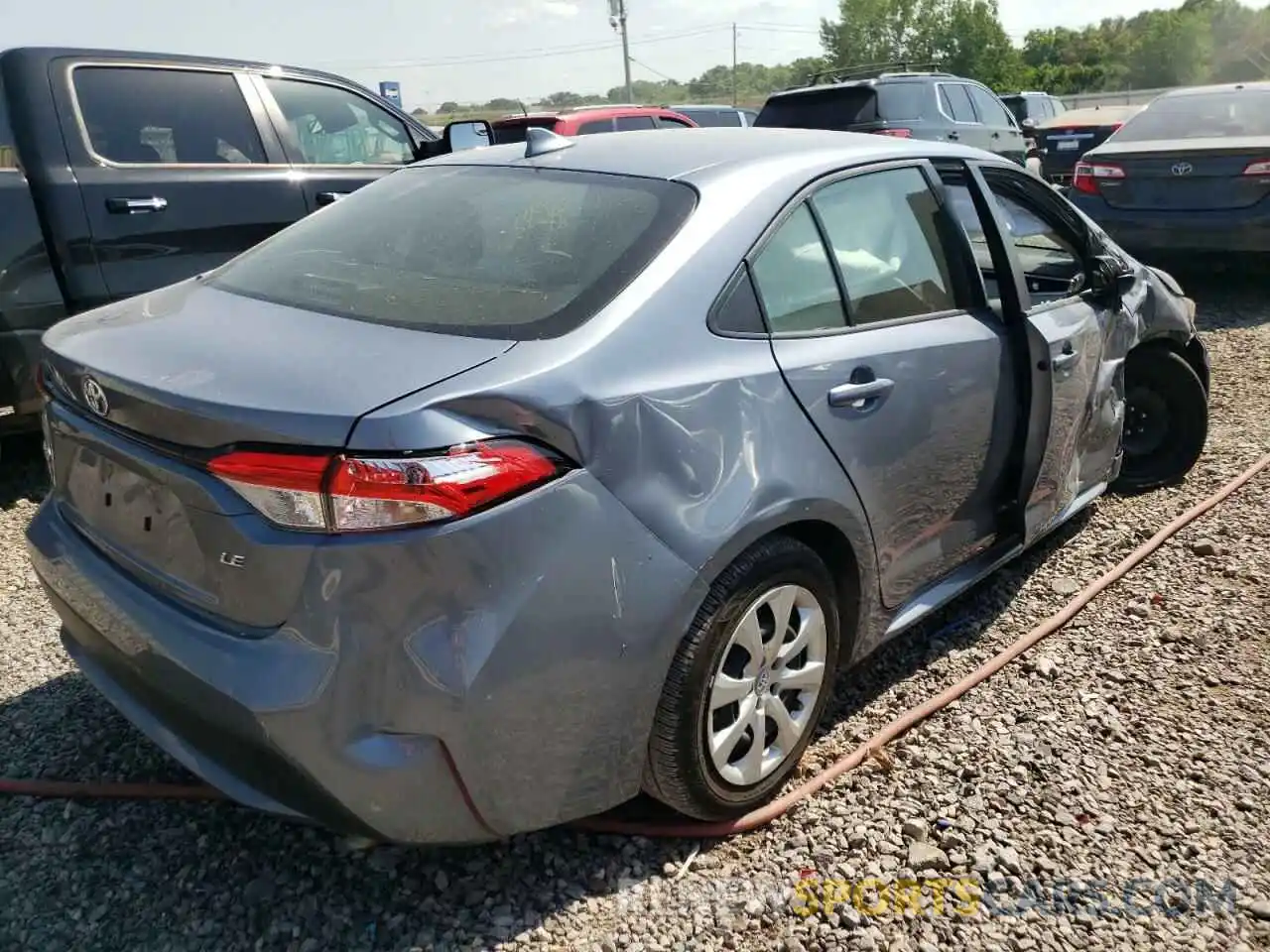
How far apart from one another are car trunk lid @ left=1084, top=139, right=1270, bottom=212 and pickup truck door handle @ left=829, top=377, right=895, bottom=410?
5786mm

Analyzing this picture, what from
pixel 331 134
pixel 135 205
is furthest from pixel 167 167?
pixel 331 134

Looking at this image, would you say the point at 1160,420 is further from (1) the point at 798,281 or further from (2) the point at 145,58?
(2) the point at 145,58

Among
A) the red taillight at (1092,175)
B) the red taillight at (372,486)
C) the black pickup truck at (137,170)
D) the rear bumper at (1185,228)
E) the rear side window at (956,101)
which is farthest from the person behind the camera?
the rear side window at (956,101)

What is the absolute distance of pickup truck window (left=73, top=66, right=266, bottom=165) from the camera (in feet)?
15.2

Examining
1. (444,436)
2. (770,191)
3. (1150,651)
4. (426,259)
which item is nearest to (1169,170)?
(1150,651)

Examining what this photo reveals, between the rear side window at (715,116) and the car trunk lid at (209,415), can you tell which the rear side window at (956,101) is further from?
the car trunk lid at (209,415)

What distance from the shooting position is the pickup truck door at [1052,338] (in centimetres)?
→ 317

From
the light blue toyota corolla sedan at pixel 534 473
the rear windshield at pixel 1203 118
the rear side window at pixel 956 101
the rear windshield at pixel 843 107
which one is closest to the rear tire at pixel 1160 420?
the light blue toyota corolla sedan at pixel 534 473

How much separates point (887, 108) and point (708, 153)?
1001cm

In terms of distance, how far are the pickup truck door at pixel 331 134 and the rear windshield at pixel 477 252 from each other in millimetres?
2654

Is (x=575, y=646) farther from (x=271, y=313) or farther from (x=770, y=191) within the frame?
(x=770, y=191)

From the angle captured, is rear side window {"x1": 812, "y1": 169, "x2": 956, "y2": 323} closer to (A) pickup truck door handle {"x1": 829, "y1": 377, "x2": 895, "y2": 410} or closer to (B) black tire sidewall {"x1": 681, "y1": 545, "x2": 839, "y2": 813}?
(A) pickup truck door handle {"x1": 829, "y1": 377, "x2": 895, "y2": 410}

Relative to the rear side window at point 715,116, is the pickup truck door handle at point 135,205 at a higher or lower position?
higher

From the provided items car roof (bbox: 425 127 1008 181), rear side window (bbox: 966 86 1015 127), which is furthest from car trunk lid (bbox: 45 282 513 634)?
rear side window (bbox: 966 86 1015 127)
